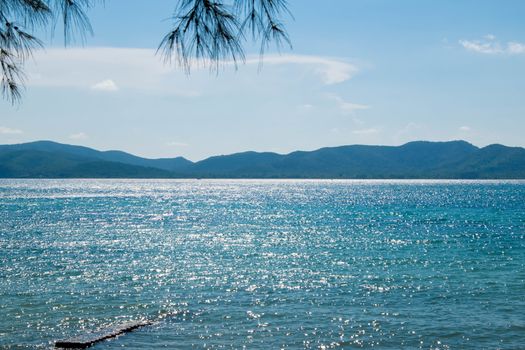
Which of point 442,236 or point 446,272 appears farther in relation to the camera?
point 442,236

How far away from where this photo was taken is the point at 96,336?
19.8 meters

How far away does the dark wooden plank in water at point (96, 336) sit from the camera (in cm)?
1870

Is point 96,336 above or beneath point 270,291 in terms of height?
above

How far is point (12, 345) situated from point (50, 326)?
277 cm

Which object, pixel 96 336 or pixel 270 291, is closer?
pixel 96 336

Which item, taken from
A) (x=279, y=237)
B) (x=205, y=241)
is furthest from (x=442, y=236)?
(x=205, y=241)

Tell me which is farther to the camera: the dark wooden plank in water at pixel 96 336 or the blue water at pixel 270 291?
the blue water at pixel 270 291

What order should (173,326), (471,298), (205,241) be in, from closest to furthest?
(173,326)
(471,298)
(205,241)

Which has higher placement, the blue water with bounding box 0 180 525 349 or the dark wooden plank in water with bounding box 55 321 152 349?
the dark wooden plank in water with bounding box 55 321 152 349

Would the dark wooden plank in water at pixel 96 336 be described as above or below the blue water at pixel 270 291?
above

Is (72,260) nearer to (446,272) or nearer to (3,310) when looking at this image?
(3,310)

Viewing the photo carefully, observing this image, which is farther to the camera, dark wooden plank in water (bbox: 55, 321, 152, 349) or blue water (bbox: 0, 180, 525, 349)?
blue water (bbox: 0, 180, 525, 349)

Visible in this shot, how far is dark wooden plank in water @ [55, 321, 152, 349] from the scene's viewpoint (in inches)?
736

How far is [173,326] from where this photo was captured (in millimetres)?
22141
